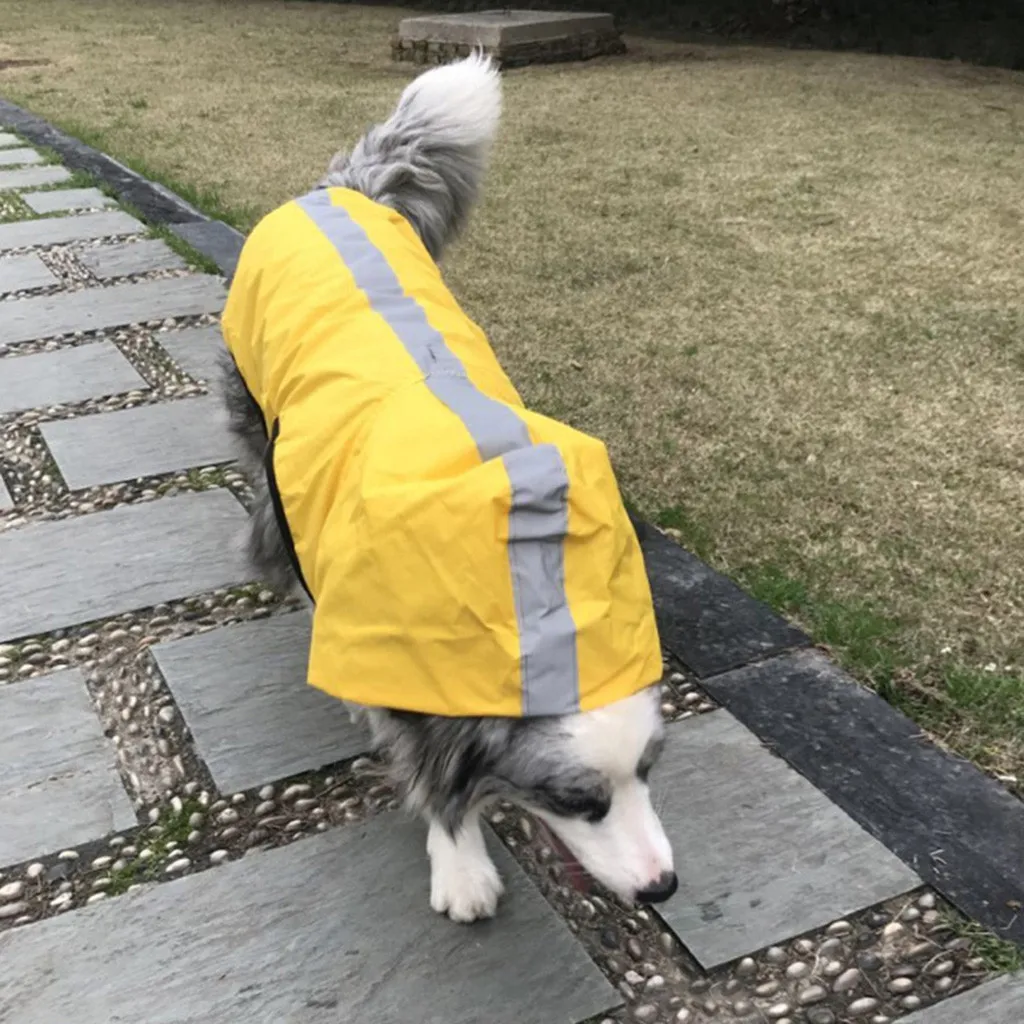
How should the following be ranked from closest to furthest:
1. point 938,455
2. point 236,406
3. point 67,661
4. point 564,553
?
point 564,553
point 67,661
point 236,406
point 938,455

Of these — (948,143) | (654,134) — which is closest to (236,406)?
(654,134)

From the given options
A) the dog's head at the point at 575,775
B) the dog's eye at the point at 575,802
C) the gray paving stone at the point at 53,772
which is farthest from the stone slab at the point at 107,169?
the dog's eye at the point at 575,802

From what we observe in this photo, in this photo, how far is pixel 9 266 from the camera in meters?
5.38

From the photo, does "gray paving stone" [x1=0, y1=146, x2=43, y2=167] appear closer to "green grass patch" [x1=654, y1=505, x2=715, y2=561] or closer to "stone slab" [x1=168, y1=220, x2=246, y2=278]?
"stone slab" [x1=168, y1=220, x2=246, y2=278]

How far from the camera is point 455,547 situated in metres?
1.67

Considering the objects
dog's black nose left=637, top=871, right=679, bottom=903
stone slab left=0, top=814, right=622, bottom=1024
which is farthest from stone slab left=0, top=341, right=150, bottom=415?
dog's black nose left=637, top=871, right=679, bottom=903

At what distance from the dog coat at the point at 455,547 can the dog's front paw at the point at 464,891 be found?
1.69ft

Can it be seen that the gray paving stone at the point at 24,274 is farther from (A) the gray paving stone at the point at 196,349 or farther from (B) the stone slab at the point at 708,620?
(B) the stone slab at the point at 708,620

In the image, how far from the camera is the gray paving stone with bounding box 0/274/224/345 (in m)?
4.71

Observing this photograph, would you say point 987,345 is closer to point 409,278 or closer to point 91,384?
point 409,278

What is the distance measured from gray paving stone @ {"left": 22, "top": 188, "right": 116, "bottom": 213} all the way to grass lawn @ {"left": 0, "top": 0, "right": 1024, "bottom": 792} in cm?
54

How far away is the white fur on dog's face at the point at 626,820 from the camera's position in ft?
5.70

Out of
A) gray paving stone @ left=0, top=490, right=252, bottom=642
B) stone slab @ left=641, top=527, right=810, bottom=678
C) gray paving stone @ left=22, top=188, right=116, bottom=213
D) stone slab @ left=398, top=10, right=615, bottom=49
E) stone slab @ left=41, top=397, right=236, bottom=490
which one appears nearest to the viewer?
stone slab @ left=641, top=527, right=810, bottom=678

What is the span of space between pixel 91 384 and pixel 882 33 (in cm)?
1102
